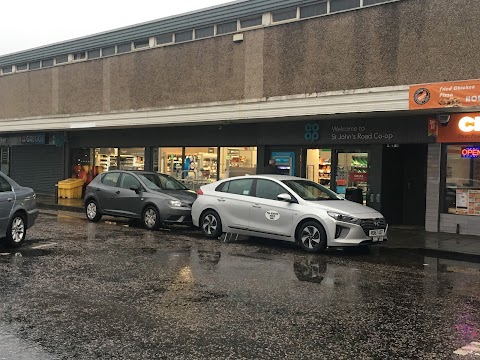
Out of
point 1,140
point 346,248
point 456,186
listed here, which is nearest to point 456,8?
point 456,186

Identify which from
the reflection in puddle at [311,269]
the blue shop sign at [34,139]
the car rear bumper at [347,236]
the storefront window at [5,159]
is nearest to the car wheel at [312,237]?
the car rear bumper at [347,236]

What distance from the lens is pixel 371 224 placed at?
10172mm

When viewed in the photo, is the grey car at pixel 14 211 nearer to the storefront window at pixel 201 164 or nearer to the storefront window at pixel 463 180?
the storefront window at pixel 201 164

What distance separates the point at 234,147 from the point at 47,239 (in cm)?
875

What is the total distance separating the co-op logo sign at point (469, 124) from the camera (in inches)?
509

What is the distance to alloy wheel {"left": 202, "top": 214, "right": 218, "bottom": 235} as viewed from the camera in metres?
12.0

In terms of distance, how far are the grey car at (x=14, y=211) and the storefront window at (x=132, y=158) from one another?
1130cm

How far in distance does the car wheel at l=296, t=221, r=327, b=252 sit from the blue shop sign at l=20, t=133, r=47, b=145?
60.2 ft

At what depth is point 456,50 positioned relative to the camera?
1221 cm

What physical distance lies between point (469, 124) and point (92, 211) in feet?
35.0

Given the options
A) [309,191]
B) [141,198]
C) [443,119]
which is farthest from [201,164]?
[443,119]

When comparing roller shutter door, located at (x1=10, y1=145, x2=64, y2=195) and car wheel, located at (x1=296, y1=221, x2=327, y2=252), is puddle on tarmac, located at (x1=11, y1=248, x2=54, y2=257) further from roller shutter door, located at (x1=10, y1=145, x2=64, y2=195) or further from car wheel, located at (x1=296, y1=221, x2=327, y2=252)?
roller shutter door, located at (x1=10, y1=145, x2=64, y2=195)

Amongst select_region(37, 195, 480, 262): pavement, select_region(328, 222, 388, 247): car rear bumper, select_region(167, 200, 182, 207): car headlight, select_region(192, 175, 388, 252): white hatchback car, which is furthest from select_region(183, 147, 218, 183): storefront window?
select_region(328, 222, 388, 247): car rear bumper

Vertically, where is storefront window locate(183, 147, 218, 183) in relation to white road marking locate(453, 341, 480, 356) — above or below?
above
